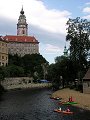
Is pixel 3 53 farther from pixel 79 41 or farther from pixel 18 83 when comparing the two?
pixel 79 41

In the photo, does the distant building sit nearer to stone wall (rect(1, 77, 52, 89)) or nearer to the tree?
stone wall (rect(1, 77, 52, 89))

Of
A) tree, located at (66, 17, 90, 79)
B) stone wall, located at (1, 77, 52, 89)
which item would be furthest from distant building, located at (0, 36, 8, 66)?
tree, located at (66, 17, 90, 79)

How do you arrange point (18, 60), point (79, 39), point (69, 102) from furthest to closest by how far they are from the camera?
point (18, 60), point (79, 39), point (69, 102)

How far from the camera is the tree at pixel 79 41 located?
329 feet

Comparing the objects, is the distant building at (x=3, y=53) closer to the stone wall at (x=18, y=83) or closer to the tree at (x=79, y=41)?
the stone wall at (x=18, y=83)

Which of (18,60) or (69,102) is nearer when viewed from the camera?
(69,102)

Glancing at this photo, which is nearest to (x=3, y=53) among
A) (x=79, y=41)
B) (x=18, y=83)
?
(x=18, y=83)

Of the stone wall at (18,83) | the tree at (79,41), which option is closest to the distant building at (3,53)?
the stone wall at (18,83)

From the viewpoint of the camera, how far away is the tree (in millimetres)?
100188

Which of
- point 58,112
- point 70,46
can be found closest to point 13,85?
point 70,46

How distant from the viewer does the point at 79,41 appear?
10038 cm

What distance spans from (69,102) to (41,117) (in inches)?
689

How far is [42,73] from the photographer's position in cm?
18450

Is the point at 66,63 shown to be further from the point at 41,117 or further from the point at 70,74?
the point at 41,117
